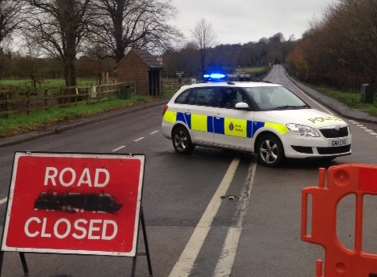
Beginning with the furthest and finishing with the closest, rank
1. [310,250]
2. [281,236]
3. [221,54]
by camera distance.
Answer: [221,54], [281,236], [310,250]

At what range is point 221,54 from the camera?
87.1m

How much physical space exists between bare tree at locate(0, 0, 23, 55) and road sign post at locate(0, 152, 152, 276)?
30.2 meters

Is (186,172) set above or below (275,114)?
below

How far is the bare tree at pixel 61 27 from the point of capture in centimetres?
3856

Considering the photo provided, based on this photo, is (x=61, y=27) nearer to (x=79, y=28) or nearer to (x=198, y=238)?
(x=79, y=28)

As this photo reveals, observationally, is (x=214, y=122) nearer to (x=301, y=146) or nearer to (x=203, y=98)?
(x=203, y=98)

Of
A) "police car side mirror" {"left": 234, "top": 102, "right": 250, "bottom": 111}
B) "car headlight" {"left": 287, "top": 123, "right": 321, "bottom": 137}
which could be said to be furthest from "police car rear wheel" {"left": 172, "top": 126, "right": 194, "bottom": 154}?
"car headlight" {"left": 287, "top": 123, "right": 321, "bottom": 137}

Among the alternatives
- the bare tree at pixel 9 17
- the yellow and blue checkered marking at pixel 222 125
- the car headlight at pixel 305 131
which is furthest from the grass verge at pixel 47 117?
the car headlight at pixel 305 131

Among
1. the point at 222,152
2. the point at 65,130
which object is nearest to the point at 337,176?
the point at 222,152

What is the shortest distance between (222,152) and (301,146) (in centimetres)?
310

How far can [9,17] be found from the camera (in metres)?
34.3

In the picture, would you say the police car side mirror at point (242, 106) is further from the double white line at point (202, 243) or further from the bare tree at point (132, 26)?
the bare tree at point (132, 26)

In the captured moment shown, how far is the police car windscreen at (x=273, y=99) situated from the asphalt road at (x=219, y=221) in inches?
43.0

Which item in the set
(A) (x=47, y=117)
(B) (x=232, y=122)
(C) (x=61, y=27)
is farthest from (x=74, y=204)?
(C) (x=61, y=27)
